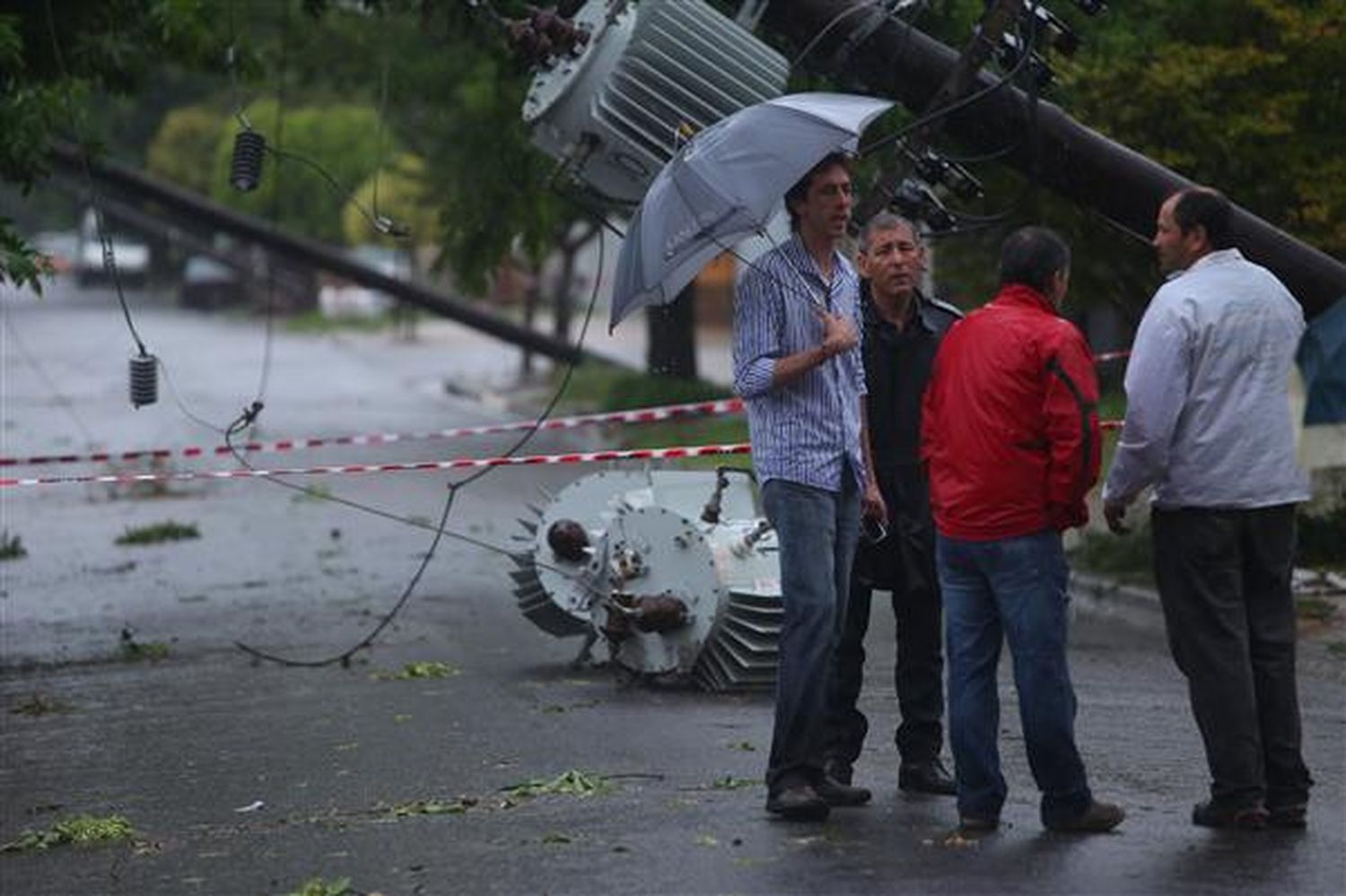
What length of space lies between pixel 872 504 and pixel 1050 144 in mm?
3862

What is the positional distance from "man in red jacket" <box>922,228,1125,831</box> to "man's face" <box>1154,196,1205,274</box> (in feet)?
1.18

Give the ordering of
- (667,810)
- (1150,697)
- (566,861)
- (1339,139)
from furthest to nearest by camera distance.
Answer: (1339,139), (1150,697), (667,810), (566,861)

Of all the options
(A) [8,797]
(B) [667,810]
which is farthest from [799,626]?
(A) [8,797]

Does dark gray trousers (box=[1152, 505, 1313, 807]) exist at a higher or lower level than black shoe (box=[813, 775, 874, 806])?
higher

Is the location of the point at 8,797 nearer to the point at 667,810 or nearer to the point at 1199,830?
the point at 667,810

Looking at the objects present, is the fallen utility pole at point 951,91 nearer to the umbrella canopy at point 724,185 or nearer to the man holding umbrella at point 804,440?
the umbrella canopy at point 724,185

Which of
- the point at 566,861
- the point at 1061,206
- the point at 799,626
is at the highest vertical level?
the point at 1061,206

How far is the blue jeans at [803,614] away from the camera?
8.08 meters

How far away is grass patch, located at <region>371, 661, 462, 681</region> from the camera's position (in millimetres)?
12602

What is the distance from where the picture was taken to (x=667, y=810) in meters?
8.47

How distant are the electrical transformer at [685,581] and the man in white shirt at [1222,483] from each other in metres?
3.19

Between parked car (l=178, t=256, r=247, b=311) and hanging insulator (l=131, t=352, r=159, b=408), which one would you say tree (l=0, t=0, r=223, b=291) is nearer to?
hanging insulator (l=131, t=352, r=159, b=408)

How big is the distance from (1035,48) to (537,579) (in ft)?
10.1

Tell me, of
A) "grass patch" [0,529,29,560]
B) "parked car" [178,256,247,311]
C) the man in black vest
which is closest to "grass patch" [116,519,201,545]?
"grass patch" [0,529,29,560]
